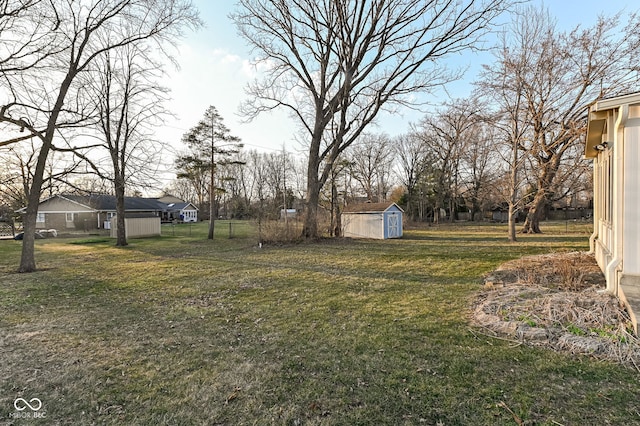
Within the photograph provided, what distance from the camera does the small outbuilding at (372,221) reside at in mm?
18109

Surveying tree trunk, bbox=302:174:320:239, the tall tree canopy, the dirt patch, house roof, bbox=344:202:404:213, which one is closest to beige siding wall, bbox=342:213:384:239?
house roof, bbox=344:202:404:213

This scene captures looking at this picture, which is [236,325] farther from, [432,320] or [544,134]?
[544,134]

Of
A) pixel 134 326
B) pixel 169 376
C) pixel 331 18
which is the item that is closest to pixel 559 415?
pixel 169 376

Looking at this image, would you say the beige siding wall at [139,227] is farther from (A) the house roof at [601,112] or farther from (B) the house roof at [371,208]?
→ (A) the house roof at [601,112]

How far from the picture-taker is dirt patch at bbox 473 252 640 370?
11.0 ft

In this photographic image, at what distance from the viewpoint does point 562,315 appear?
161 inches

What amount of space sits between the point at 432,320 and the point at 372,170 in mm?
32027

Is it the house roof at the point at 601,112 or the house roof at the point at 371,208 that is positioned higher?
the house roof at the point at 601,112

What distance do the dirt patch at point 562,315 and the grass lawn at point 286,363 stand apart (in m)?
0.27

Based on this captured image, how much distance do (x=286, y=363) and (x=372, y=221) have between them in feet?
51.2

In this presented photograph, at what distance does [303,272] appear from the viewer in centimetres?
827

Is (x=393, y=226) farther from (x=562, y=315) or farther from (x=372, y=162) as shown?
(x=372, y=162)

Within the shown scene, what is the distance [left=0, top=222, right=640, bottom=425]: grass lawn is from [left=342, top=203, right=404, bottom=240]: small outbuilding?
11.6 metres

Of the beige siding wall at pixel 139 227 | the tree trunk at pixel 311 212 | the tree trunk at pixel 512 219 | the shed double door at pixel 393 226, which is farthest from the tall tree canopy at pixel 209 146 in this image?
the tree trunk at pixel 512 219
